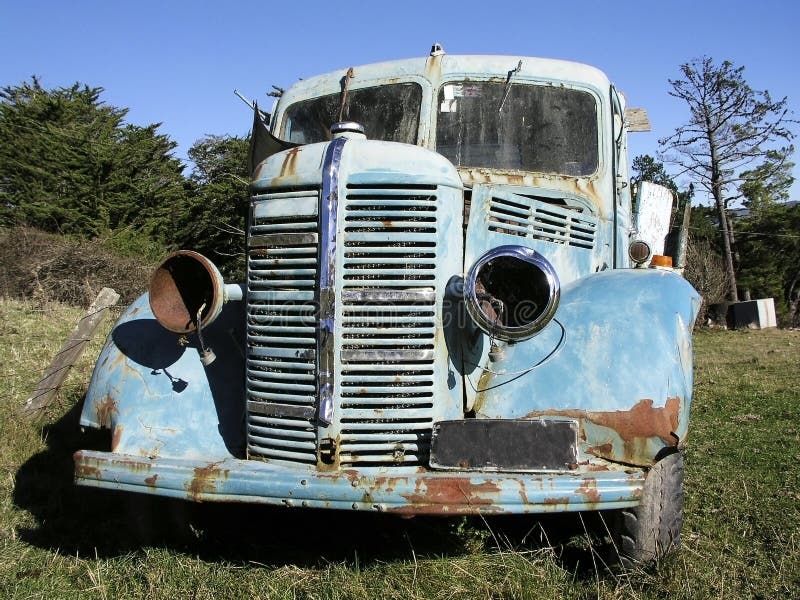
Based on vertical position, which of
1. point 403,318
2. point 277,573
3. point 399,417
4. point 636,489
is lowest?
point 277,573

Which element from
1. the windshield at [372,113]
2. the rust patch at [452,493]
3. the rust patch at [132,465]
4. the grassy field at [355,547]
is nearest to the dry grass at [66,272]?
the grassy field at [355,547]

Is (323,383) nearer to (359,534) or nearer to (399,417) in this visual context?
(399,417)

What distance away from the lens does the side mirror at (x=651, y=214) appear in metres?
5.30

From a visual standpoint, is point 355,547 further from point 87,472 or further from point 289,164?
→ point 289,164

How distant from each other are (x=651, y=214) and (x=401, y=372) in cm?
296

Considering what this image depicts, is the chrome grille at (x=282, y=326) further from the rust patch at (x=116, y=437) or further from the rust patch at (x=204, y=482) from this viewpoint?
the rust patch at (x=116, y=437)

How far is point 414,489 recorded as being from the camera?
2.85 m

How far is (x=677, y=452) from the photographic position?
3229mm

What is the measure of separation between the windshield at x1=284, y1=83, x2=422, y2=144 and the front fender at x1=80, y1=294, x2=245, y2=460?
1.46 metres

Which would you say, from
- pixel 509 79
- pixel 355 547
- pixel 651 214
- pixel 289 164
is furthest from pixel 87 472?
pixel 651 214

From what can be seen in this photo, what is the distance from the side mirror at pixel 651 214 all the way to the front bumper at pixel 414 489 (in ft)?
8.78

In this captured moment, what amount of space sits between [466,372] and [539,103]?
1.99m

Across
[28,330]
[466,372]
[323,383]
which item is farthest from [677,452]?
[28,330]

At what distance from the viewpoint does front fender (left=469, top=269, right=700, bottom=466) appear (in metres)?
3.09
